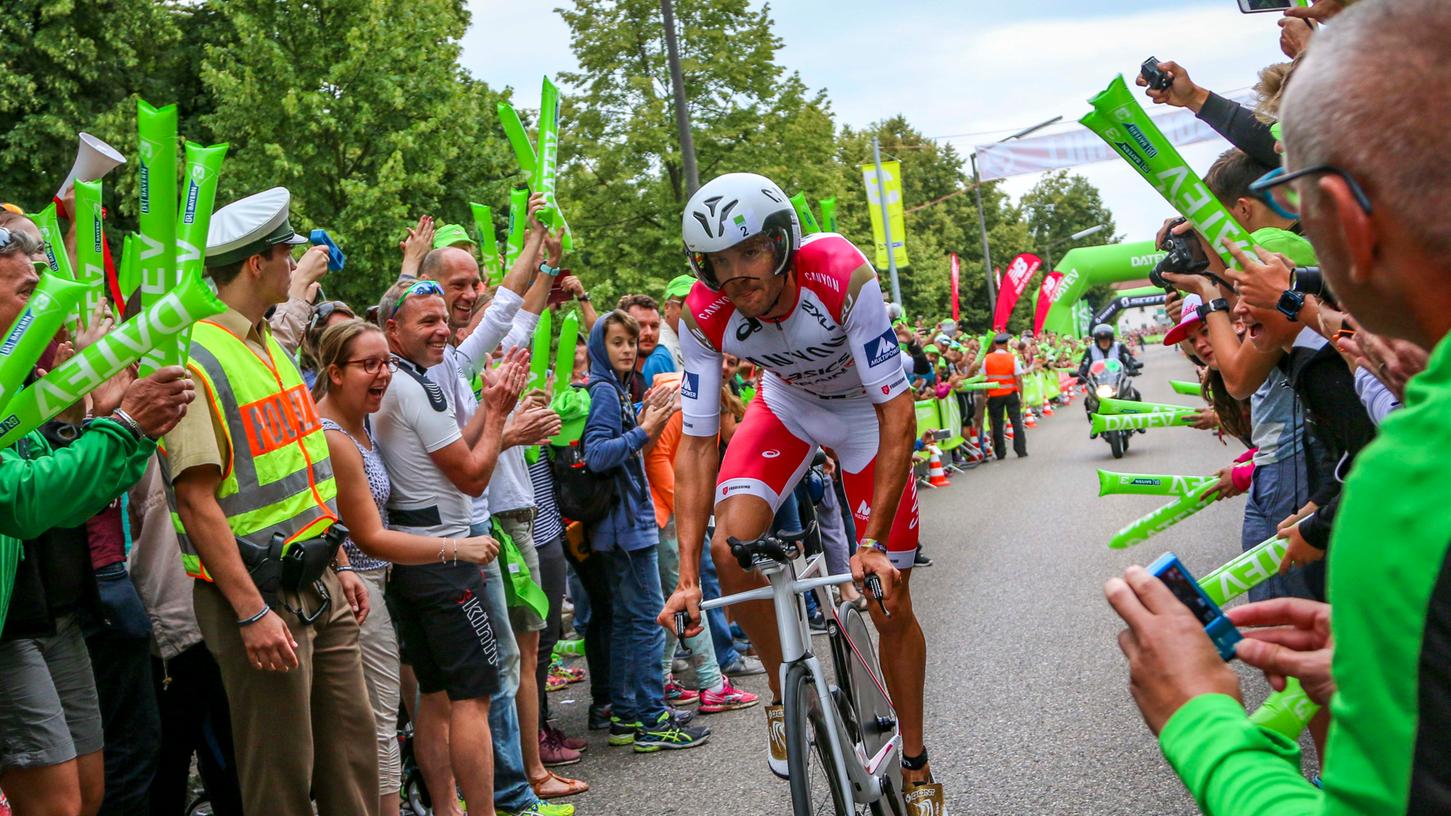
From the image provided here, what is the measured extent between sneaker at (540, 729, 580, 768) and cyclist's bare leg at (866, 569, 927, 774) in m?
2.26

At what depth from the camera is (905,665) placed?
513 centimetres

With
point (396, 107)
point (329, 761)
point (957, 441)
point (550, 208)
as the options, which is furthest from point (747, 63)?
point (329, 761)

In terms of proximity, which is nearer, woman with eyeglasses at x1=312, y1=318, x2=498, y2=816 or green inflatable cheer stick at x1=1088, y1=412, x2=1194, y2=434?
woman with eyeglasses at x1=312, y1=318, x2=498, y2=816

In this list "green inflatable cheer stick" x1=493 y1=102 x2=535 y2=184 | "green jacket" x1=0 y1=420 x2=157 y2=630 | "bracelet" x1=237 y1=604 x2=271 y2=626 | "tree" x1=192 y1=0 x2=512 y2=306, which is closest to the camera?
"green jacket" x1=0 y1=420 x2=157 y2=630

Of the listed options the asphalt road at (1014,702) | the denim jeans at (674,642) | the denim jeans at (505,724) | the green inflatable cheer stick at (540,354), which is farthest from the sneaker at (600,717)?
the green inflatable cheer stick at (540,354)

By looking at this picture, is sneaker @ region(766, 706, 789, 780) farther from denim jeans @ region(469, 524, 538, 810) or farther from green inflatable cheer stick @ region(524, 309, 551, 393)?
green inflatable cheer stick @ region(524, 309, 551, 393)

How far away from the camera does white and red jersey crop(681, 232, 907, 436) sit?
4797 mm

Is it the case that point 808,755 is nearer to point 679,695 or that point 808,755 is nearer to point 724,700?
point 724,700

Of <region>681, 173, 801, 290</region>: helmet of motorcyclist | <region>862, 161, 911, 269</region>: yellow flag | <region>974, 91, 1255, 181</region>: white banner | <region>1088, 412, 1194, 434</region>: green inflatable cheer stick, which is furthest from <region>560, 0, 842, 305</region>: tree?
<region>681, 173, 801, 290</region>: helmet of motorcyclist

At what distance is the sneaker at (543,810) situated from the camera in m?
5.74

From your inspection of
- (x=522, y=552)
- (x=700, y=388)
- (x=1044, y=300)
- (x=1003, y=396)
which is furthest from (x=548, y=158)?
(x=1044, y=300)

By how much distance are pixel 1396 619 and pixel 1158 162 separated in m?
2.63

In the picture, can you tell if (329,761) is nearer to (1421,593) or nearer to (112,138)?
(1421,593)

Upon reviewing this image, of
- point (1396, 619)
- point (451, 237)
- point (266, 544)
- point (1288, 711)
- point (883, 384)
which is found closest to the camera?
point (1396, 619)
